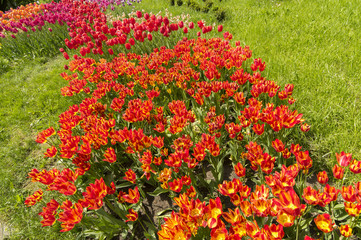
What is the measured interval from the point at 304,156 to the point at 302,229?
0.61 metres

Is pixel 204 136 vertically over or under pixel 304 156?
under

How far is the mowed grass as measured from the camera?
2.49 meters

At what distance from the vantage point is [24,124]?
433 cm

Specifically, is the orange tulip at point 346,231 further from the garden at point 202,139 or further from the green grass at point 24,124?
the green grass at point 24,124

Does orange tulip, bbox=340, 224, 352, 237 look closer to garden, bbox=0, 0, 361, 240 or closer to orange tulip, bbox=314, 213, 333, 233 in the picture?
garden, bbox=0, 0, 361, 240

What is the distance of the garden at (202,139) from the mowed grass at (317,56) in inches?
1.0

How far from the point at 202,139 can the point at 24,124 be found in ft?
13.2

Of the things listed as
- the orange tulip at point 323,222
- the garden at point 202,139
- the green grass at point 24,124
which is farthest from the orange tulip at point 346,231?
the green grass at point 24,124

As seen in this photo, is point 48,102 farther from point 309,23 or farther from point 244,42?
point 309,23

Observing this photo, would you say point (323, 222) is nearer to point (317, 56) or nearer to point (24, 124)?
point (317, 56)

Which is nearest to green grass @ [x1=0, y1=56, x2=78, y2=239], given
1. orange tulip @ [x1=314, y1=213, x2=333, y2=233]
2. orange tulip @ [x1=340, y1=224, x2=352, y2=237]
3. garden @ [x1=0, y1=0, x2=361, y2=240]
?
garden @ [x1=0, y1=0, x2=361, y2=240]

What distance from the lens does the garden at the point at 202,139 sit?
1.53 meters

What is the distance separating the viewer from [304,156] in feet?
5.07

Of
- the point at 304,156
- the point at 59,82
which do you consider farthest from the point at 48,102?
the point at 304,156
